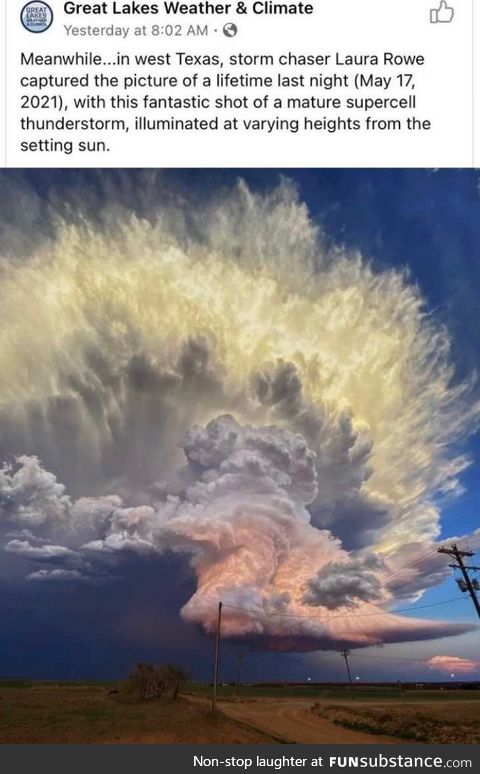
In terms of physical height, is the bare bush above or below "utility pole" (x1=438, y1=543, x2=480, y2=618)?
below
